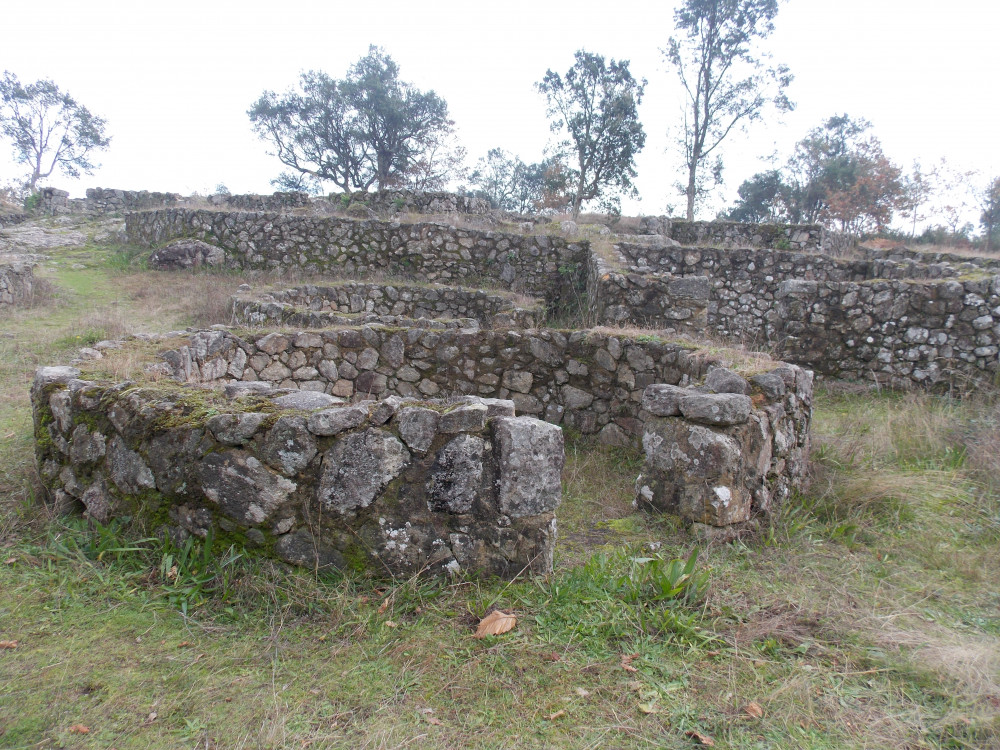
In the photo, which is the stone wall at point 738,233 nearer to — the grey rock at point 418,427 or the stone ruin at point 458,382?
the stone ruin at point 458,382

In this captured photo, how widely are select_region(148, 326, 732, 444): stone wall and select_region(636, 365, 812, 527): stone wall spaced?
57.5 inches

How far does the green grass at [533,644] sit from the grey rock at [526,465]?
37 centimetres

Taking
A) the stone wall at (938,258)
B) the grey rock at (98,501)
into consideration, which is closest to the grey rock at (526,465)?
the grey rock at (98,501)

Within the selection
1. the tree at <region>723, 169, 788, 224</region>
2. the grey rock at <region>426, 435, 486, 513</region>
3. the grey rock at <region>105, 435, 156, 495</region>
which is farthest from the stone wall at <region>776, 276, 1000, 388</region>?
the tree at <region>723, 169, 788, 224</region>

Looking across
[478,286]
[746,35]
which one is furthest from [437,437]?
[746,35]

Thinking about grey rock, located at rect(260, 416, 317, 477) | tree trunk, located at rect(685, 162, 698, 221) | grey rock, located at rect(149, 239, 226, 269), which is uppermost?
tree trunk, located at rect(685, 162, 698, 221)

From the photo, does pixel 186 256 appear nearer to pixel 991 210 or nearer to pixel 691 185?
pixel 691 185

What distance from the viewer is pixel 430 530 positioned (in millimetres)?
2840

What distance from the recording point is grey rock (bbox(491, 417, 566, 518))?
2850 mm

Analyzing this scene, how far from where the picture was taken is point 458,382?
19.8 feet

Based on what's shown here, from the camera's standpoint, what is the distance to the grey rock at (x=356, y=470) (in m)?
2.80

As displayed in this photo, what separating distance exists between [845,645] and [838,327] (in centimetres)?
631

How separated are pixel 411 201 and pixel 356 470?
13.2m

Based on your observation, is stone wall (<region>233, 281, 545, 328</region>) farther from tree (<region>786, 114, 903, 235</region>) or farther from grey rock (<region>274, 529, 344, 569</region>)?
tree (<region>786, 114, 903, 235</region>)
